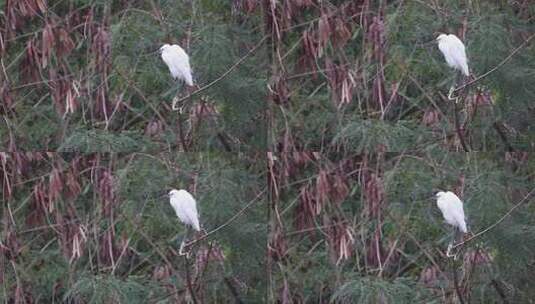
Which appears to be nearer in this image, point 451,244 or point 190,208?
point 190,208

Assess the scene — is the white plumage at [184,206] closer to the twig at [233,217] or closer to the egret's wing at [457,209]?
the twig at [233,217]

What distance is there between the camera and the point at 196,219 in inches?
132

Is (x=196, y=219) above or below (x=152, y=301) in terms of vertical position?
above

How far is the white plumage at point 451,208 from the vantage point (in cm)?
343

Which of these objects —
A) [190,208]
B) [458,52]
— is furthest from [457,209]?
[190,208]

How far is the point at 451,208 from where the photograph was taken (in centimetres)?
342

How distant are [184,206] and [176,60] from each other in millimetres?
489

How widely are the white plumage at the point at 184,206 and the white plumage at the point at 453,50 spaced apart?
3.32ft

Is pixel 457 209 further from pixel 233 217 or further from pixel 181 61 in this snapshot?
pixel 181 61

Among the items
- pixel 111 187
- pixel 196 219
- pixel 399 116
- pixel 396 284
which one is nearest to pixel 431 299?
pixel 396 284

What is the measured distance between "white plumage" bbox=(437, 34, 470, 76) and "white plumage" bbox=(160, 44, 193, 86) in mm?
884

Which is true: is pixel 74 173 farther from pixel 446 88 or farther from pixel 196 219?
pixel 446 88

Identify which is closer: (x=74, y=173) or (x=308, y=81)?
(x=74, y=173)

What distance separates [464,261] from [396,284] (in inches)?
10.2
